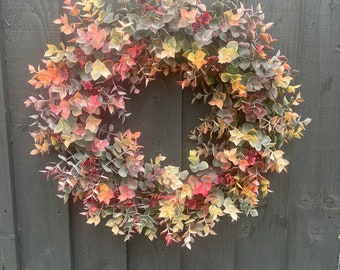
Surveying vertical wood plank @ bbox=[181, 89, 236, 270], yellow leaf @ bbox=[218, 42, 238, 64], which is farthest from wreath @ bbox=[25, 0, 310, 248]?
vertical wood plank @ bbox=[181, 89, 236, 270]

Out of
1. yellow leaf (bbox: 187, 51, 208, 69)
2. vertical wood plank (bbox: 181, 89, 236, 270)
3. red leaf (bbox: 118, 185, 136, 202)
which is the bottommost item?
vertical wood plank (bbox: 181, 89, 236, 270)

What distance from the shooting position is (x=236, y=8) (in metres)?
1.31

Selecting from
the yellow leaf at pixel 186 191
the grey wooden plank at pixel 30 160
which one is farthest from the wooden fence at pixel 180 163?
the yellow leaf at pixel 186 191

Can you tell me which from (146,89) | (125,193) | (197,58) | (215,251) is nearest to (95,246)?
(125,193)

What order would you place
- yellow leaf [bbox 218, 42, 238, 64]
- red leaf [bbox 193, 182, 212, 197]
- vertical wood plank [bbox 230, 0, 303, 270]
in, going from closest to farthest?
yellow leaf [bbox 218, 42, 238, 64] < red leaf [bbox 193, 182, 212, 197] < vertical wood plank [bbox 230, 0, 303, 270]

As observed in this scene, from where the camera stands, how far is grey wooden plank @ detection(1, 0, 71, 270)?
1.41 m

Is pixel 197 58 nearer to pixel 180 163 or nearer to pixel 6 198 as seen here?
pixel 180 163

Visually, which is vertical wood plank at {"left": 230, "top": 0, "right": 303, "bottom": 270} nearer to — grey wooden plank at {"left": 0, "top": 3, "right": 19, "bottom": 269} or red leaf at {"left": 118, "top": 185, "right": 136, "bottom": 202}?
red leaf at {"left": 118, "top": 185, "right": 136, "bottom": 202}

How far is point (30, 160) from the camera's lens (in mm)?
1501

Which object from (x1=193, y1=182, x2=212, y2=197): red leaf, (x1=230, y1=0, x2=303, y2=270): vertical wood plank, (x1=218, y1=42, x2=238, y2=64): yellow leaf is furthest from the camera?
(x1=230, y1=0, x2=303, y2=270): vertical wood plank

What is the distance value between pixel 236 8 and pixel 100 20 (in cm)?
41

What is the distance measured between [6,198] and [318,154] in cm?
109

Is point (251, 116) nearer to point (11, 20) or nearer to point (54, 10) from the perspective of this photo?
point (54, 10)

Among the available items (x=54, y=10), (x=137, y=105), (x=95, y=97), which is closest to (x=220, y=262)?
(x=137, y=105)
